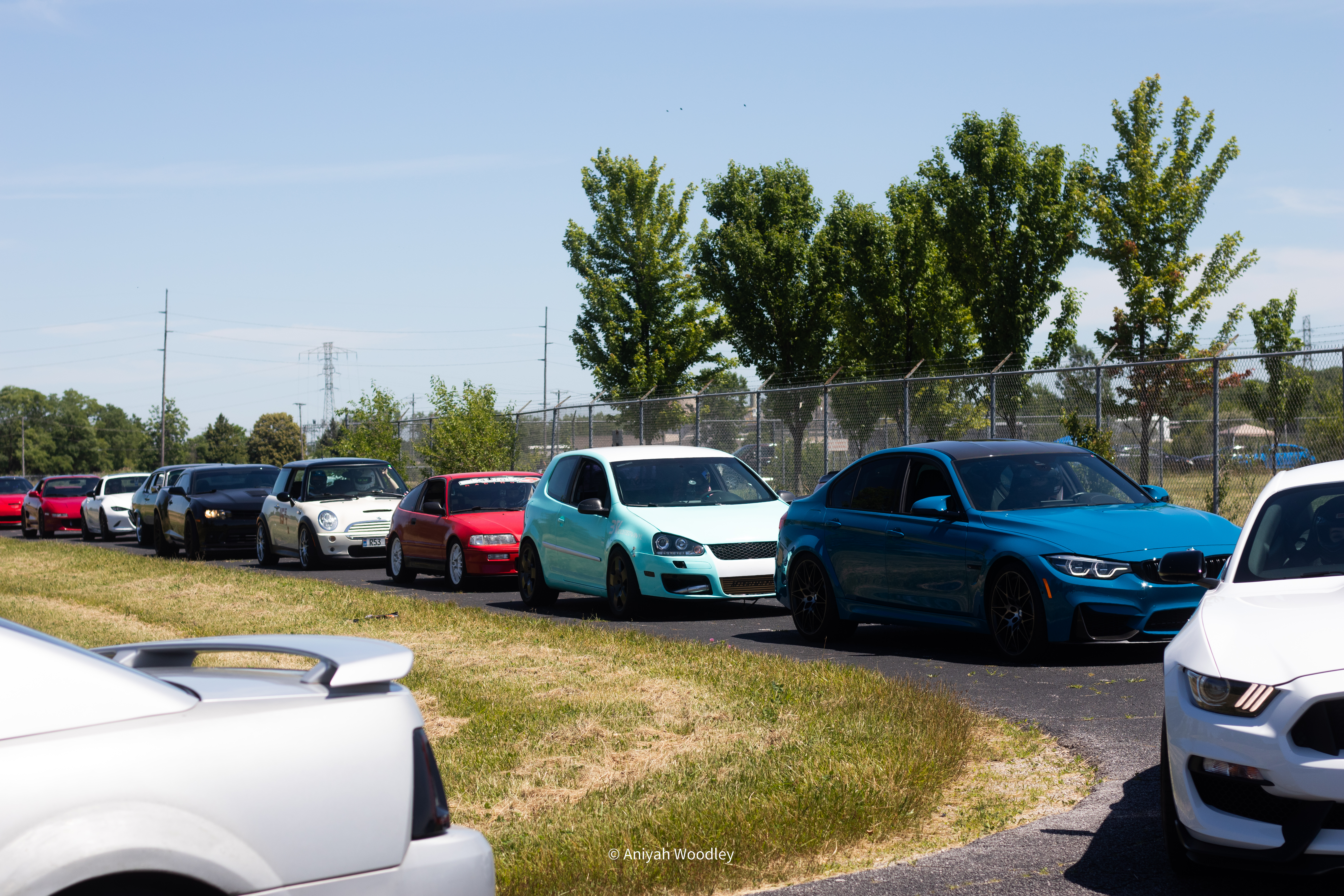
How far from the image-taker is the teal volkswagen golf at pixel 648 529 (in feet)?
44.9

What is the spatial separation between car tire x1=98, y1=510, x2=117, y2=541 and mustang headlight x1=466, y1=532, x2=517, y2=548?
800 inches

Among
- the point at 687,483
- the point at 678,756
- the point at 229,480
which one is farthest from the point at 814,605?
the point at 229,480

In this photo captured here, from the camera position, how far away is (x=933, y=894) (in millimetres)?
4945

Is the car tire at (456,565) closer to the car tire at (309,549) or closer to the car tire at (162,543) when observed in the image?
the car tire at (309,549)

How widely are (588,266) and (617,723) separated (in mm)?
40674

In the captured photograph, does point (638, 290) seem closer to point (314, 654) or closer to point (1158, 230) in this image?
point (1158, 230)

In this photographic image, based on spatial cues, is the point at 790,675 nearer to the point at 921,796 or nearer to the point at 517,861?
the point at 921,796

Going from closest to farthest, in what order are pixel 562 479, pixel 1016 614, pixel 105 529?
1. pixel 1016 614
2. pixel 562 479
3. pixel 105 529

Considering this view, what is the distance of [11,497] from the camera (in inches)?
1775

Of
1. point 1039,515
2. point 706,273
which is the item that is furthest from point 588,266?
point 1039,515

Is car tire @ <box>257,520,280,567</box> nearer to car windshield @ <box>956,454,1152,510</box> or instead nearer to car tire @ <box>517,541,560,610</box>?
car tire @ <box>517,541,560,610</box>

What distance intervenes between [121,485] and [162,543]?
33.9 feet

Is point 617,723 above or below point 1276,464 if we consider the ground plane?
below

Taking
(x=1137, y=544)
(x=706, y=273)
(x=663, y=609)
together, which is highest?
(x=706, y=273)
